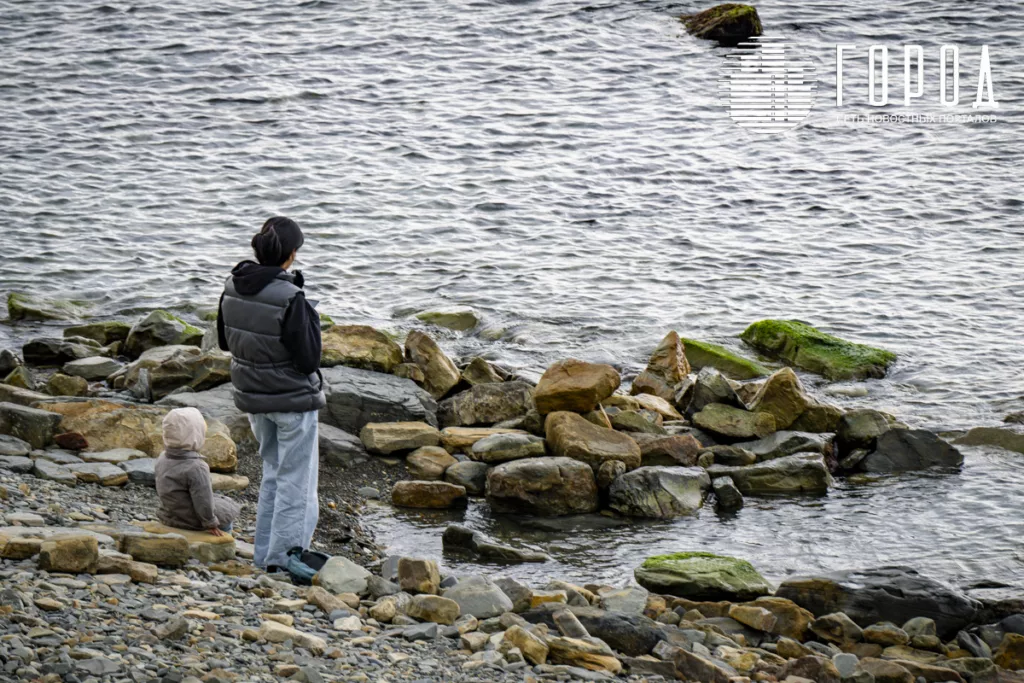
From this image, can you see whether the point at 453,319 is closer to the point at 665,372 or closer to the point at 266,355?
the point at 665,372

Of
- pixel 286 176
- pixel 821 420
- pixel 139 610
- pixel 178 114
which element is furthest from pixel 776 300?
pixel 178 114

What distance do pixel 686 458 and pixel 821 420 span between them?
6.59 feet

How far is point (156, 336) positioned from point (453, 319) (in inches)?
177

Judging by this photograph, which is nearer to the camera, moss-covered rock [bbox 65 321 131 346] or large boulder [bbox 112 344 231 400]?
large boulder [bbox 112 344 231 400]

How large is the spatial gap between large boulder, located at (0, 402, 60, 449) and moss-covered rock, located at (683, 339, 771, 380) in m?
8.43

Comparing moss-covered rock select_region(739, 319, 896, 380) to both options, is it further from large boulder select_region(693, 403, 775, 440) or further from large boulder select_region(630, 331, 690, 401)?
large boulder select_region(693, 403, 775, 440)

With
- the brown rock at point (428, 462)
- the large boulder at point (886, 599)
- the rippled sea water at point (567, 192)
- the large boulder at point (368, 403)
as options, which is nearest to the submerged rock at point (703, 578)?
the large boulder at point (886, 599)

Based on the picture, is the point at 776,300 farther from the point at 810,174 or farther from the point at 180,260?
the point at 180,260

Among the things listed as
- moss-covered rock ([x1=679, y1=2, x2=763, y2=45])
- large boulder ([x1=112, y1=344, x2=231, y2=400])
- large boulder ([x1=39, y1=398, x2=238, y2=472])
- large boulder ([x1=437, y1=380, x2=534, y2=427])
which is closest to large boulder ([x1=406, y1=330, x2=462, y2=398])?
large boulder ([x1=437, y1=380, x2=534, y2=427])

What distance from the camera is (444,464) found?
10.6 m

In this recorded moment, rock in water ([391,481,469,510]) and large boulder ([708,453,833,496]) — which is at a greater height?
rock in water ([391,481,469,510])

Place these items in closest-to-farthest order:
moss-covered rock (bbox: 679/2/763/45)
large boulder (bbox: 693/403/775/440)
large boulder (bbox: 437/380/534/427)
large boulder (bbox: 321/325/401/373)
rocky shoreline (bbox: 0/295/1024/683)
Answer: rocky shoreline (bbox: 0/295/1024/683) < large boulder (bbox: 437/380/534/427) < large boulder (bbox: 693/403/775/440) < large boulder (bbox: 321/325/401/373) < moss-covered rock (bbox: 679/2/763/45)

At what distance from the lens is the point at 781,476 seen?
10.8 meters

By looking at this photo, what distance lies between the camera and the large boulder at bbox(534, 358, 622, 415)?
1129 cm
